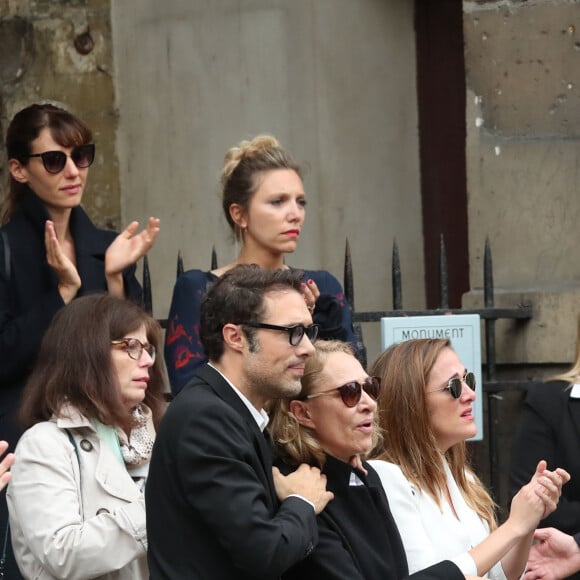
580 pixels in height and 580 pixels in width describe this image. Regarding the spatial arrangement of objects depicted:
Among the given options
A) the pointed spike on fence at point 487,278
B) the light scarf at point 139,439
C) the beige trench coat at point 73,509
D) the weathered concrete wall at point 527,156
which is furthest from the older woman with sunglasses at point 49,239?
the weathered concrete wall at point 527,156

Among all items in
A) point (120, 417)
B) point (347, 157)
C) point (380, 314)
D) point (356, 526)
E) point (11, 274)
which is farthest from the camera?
point (347, 157)

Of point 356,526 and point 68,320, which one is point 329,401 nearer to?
point 356,526

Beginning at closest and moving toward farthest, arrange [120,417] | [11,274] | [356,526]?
[356,526] → [120,417] → [11,274]

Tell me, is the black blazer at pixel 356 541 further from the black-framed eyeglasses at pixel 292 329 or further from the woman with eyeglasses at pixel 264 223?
the woman with eyeglasses at pixel 264 223

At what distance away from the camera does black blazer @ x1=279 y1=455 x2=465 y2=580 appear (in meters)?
3.90

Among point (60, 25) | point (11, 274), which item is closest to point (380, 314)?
point (11, 274)

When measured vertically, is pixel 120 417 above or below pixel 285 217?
below

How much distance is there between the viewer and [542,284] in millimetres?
7008

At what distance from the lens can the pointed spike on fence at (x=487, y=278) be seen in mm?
6621

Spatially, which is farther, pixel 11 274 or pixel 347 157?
pixel 347 157

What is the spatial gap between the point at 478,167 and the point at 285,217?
6.17 ft

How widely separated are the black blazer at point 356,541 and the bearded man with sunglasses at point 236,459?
112 mm

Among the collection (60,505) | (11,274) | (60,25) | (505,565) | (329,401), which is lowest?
(505,565)

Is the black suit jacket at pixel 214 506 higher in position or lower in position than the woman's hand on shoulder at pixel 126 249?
lower
